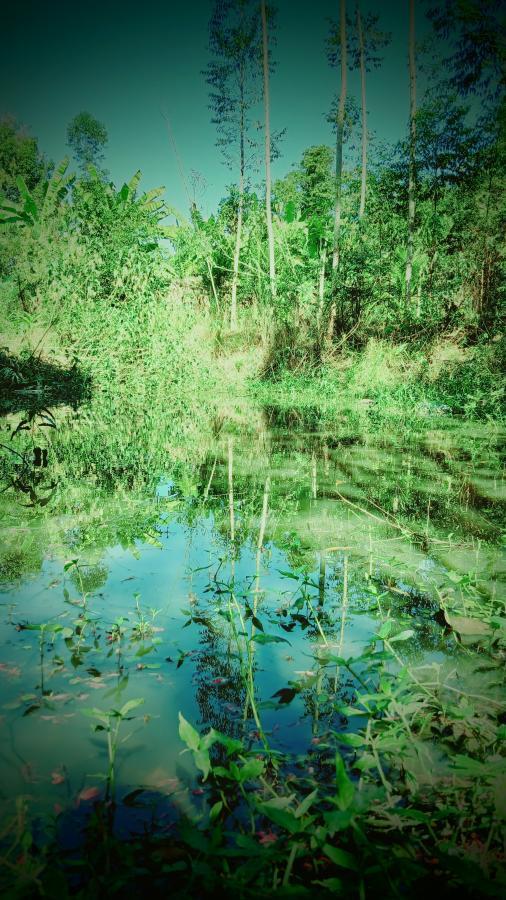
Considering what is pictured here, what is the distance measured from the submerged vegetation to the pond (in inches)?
0.5

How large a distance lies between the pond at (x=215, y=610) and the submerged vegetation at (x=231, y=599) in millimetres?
12

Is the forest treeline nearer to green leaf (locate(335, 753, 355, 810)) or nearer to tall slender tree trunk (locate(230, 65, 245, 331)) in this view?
tall slender tree trunk (locate(230, 65, 245, 331))

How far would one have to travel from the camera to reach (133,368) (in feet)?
30.6

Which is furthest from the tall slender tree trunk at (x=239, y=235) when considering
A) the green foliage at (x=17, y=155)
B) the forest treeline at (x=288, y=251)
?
the green foliage at (x=17, y=155)

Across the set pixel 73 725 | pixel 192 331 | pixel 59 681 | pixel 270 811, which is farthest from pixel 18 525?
pixel 192 331

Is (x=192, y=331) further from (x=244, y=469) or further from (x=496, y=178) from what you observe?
(x=496, y=178)

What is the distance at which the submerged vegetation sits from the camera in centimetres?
106

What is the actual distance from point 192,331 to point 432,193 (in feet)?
23.2

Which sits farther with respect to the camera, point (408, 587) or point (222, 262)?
point (222, 262)

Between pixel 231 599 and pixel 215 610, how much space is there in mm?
95

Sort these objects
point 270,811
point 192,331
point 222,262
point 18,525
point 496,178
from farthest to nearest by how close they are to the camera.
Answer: point 222,262 → point 496,178 → point 192,331 → point 18,525 → point 270,811

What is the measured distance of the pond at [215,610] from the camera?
1345 mm

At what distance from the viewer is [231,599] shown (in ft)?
7.18

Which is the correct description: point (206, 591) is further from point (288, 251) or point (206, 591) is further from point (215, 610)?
point (288, 251)
